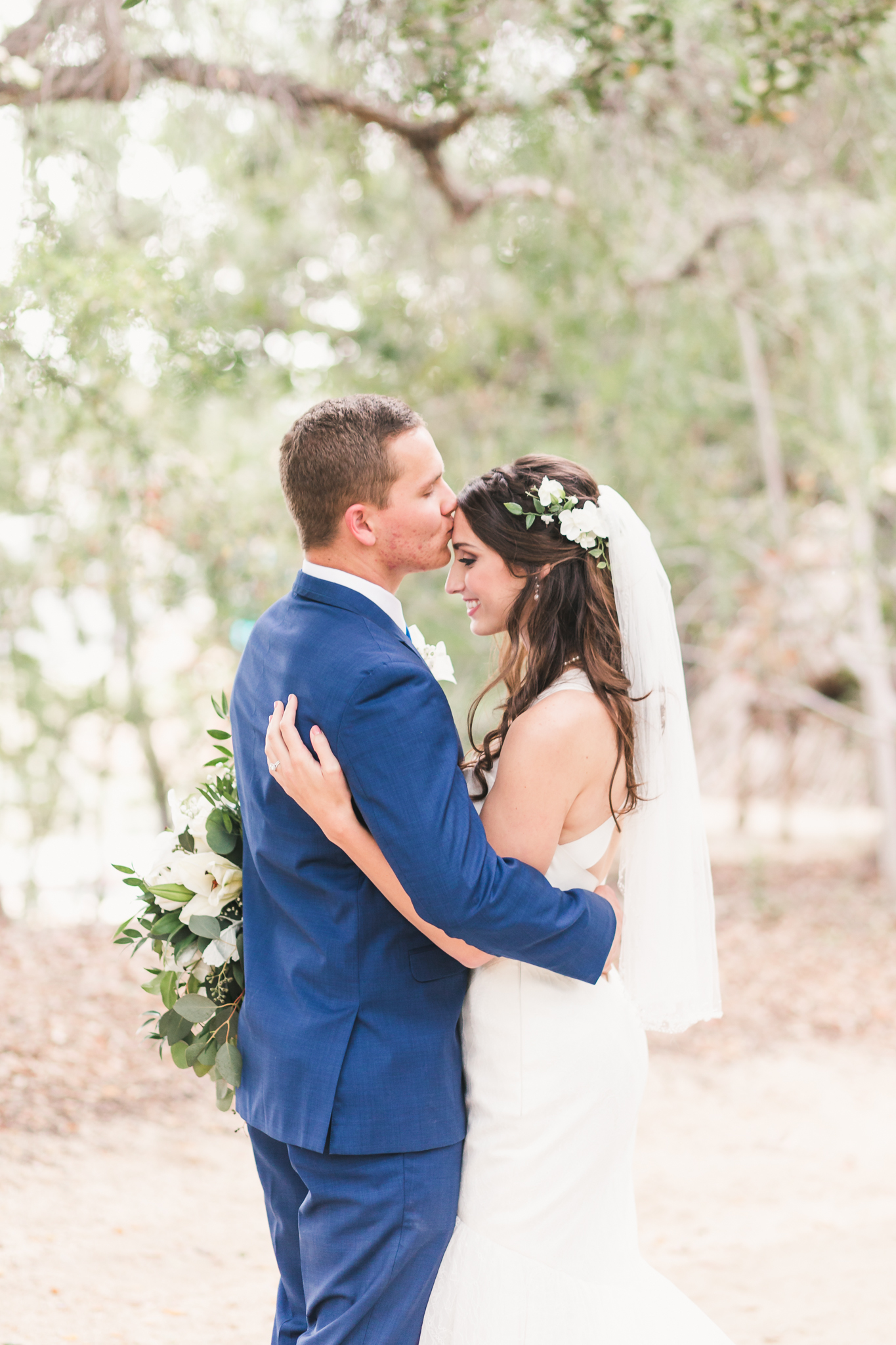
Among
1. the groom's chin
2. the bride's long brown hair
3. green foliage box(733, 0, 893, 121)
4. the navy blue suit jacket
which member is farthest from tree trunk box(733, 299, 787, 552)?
the navy blue suit jacket

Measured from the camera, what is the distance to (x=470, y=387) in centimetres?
722

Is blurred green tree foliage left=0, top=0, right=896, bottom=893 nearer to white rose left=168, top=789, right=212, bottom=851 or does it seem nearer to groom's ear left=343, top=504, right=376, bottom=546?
white rose left=168, top=789, right=212, bottom=851

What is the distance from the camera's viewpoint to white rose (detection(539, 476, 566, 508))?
85.9 inches

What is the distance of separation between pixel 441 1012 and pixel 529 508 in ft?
3.07

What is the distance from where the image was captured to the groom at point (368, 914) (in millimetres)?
1789

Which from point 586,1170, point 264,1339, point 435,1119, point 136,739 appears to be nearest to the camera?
point 435,1119

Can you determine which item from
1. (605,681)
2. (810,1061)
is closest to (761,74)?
(605,681)

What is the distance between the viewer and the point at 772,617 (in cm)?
835

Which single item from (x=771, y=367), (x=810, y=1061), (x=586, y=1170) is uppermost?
(x=771, y=367)

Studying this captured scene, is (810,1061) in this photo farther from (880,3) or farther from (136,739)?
(136,739)

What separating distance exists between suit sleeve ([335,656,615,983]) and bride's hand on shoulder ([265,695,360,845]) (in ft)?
0.08

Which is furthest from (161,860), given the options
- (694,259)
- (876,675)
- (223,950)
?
(876,675)

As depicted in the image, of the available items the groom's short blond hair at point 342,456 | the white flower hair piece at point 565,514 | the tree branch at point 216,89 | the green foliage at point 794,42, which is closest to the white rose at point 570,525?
the white flower hair piece at point 565,514

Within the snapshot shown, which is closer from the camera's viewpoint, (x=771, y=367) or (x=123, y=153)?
(x=123, y=153)
